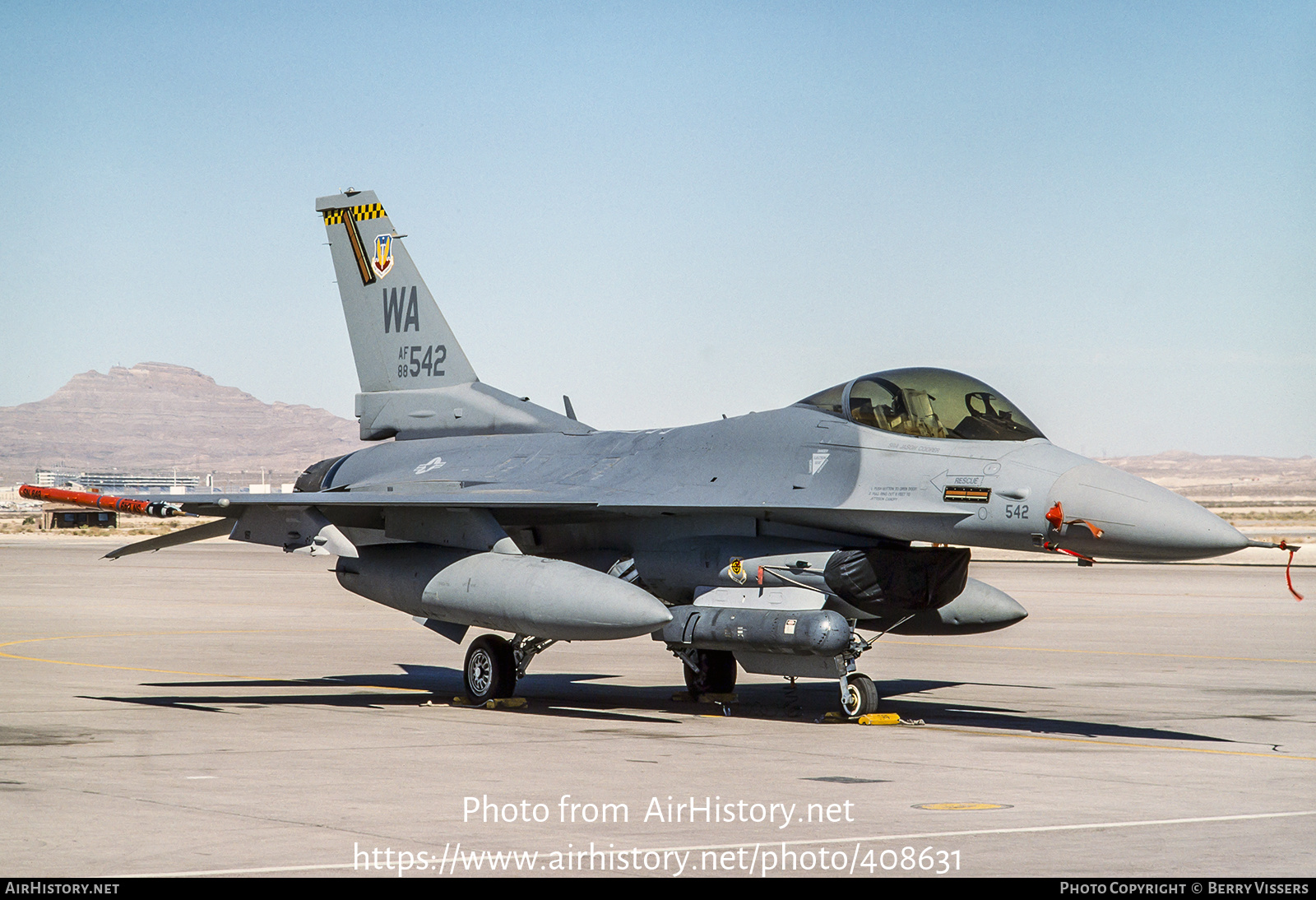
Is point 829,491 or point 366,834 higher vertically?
point 829,491

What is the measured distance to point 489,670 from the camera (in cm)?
1422

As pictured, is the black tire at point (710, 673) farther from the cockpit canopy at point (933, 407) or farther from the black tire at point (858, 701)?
the cockpit canopy at point (933, 407)

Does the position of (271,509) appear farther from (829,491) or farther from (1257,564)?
(1257,564)

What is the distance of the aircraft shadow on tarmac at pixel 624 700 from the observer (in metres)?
12.8

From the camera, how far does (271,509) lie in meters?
14.3

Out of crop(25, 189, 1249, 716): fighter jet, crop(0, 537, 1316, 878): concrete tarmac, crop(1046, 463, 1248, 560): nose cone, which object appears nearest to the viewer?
crop(0, 537, 1316, 878): concrete tarmac

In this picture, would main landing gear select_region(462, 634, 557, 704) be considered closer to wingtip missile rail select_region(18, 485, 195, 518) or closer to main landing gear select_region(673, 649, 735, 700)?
main landing gear select_region(673, 649, 735, 700)

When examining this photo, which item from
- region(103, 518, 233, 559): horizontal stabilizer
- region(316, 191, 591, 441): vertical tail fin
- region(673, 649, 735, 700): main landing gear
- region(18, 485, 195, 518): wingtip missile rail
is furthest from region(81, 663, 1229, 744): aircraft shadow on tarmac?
region(316, 191, 591, 441): vertical tail fin

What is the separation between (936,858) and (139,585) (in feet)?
102

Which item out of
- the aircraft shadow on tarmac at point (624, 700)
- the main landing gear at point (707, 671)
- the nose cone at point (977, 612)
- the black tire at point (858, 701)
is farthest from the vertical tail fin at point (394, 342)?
the black tire at point (858, 701)

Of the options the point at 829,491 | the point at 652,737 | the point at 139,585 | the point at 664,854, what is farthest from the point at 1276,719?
the point at 139,585

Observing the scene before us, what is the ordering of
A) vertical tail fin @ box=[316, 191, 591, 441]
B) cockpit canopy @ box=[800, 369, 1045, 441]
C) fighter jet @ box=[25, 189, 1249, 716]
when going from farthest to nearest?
vertical tail fin @ box=[316, 191, 591, 441] → cockpit canopy @ box=[800, 369, 1045, 441] → fighter jet @ box=[25, 189, 1249, 716]

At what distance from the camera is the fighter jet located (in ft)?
38.2

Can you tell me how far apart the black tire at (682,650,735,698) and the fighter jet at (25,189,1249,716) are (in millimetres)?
20
